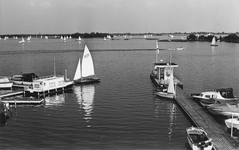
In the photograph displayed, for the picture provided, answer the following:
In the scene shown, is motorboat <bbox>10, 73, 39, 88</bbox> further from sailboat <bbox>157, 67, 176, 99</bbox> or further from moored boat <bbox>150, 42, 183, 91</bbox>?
sailboat <bbox>157, 67, 176, 99</bbox>

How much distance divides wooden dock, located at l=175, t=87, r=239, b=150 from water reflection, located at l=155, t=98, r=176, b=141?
1.55 metres

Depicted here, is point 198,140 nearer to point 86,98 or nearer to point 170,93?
point 170,93

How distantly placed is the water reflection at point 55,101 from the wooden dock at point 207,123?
2165 centimetres

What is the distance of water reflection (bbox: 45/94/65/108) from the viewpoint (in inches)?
2135

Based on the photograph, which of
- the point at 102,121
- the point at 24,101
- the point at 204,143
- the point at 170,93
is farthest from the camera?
the point at 170,93

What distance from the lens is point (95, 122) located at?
43.1 metres

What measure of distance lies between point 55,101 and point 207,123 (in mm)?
30006

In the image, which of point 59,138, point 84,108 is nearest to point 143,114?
point 84,108

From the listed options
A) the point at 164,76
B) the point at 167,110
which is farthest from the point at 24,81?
the point at 167,110

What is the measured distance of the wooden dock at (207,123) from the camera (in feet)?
104

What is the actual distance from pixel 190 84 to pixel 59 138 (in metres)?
43.1

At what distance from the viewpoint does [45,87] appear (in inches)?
2457

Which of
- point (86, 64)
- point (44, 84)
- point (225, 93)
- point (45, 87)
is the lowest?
point (225, 93)

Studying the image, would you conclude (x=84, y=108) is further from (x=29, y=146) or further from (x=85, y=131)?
(x=29, y=146)
